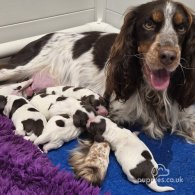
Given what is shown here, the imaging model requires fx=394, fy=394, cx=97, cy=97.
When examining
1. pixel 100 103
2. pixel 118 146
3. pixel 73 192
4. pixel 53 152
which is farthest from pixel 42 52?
pixel 73 192

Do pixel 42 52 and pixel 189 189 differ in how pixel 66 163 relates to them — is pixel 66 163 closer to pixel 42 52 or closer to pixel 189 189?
pixel 189 189

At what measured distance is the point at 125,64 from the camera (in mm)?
2523

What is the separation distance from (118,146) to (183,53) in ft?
2.36

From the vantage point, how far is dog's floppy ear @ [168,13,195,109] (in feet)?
8.04

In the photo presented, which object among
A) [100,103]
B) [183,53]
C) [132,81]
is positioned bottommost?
[100,103]

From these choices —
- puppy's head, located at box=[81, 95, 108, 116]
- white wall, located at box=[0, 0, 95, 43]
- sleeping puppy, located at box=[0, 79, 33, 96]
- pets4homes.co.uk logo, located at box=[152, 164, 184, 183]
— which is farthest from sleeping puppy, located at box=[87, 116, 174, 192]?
white wall, located at box=[0, 0, 95, 43]

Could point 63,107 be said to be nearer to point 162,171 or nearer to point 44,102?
point 44,102

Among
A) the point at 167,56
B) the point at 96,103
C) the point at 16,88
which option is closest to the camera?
the point at 167,56

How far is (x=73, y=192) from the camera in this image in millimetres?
2180

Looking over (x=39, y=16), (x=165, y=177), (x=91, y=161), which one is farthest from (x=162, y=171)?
(x=39, y=16)

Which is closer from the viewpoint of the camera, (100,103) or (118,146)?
(118,146)

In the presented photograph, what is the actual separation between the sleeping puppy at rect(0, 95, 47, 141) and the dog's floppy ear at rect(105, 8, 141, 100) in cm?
54

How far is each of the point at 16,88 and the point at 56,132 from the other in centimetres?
70

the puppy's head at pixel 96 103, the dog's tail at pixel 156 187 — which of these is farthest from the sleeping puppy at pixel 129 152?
the puppy's head at pixel 96 103
